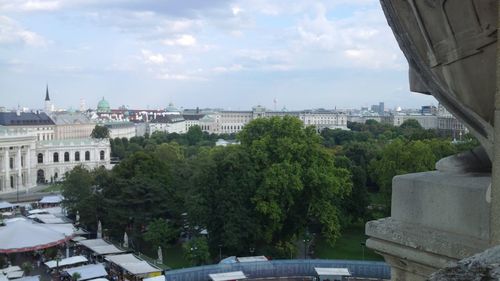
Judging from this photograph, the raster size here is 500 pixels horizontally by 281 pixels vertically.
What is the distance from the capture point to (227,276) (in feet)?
79.4

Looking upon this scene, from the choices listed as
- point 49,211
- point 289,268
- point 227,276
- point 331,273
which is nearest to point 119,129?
point 49,211

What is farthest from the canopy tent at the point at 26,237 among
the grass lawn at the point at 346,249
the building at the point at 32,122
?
the building at the point at 32,122

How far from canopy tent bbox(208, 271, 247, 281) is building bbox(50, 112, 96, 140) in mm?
93449

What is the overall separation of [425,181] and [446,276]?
1893 millimetres

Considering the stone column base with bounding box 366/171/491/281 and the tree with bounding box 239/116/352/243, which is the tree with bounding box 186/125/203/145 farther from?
the stone column base with bounding box 366/171/491/281

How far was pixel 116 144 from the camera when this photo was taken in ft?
318

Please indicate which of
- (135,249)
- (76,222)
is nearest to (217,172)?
(135,249)

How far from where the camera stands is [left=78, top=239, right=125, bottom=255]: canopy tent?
30031 millimetres

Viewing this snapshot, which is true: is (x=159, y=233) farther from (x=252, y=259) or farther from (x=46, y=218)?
(x=46, y=218)

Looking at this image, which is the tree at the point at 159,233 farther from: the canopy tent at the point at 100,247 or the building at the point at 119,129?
the building at the point at 119,129

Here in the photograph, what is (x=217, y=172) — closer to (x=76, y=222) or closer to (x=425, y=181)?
(x=76, y=222)

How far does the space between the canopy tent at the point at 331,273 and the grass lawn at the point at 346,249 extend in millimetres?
5875

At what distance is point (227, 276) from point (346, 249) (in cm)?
1095

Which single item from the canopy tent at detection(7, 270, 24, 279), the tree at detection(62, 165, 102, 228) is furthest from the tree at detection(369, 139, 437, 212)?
the canopy tent at detection(7, 270, 24, 279)
